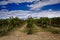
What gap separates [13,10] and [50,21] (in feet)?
7.80

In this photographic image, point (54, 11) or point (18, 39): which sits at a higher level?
point (54, 11)

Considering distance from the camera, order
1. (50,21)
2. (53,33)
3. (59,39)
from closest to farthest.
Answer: (59,39)
(53,33)
(50,21)

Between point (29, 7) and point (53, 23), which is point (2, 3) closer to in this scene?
point (29, 7)

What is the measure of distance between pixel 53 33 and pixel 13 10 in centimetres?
240

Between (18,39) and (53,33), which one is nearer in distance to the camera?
(18,39)

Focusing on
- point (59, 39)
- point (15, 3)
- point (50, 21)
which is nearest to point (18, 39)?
point (59, 39)

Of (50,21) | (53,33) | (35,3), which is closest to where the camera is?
(53,33)

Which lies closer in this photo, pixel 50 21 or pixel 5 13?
pixel 5 13

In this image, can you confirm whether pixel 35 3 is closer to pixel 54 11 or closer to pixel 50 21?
pixel 54 11

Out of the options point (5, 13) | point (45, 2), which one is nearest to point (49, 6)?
point (45, 2)

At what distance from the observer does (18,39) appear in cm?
674

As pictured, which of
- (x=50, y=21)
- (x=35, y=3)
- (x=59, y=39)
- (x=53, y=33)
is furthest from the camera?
(x=50, y=21)

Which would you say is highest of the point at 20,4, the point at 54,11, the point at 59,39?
the point at 20,4

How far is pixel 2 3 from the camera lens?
8.30 m
